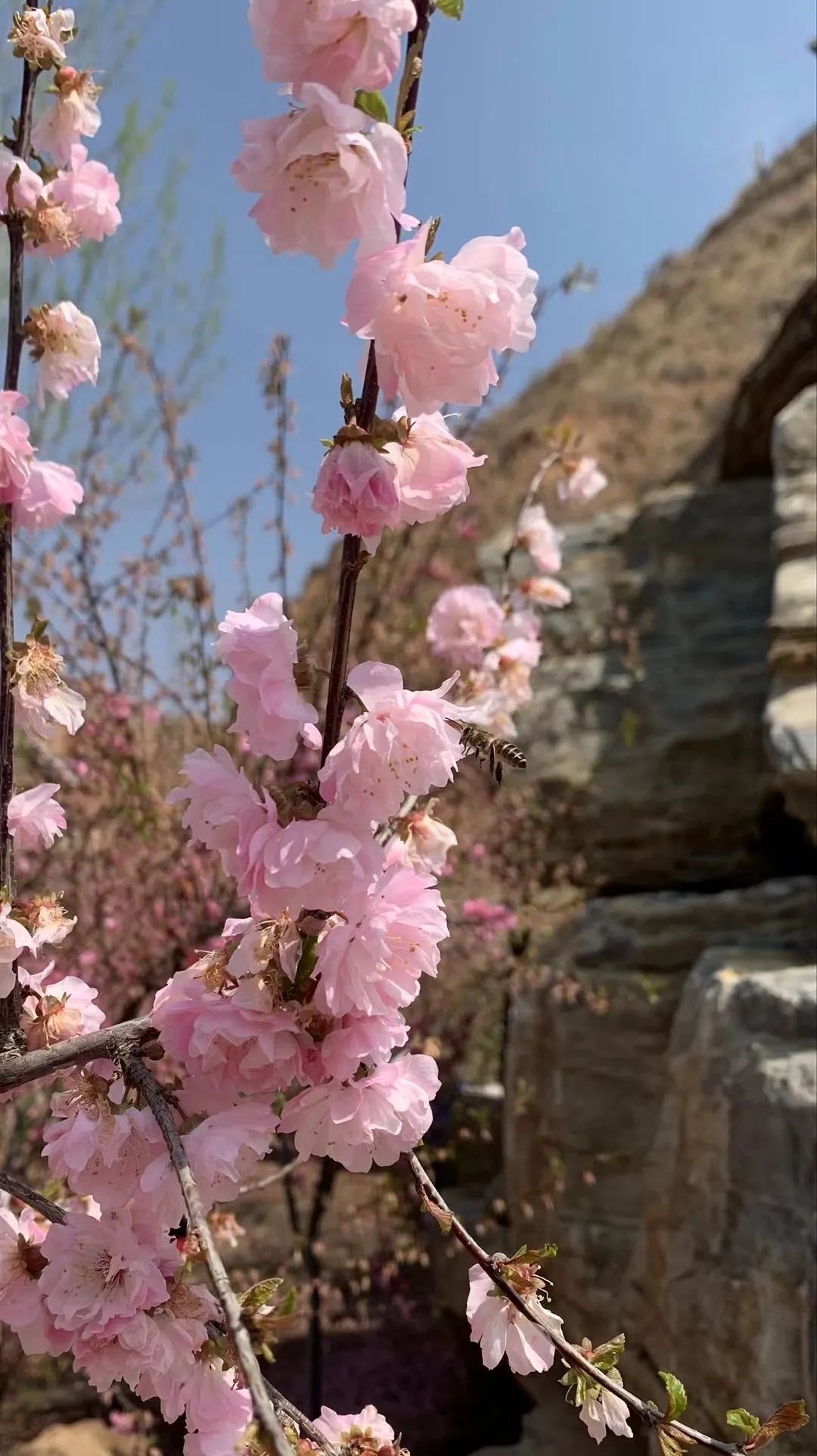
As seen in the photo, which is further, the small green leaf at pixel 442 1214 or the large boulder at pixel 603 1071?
the large boulder at pixel 603 1071

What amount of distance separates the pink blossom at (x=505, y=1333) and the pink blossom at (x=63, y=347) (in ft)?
3.21

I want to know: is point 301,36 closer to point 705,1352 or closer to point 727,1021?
point 727,1021

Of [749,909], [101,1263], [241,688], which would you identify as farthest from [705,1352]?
[241,688]

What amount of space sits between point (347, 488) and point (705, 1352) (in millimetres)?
1767

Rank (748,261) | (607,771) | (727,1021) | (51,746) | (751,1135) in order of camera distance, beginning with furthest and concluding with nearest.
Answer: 1. (748,261)
2. (607,771)
3. (51,746)
4. (727,1021)
5. (751,1135)

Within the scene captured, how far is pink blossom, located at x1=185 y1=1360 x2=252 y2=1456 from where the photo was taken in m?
0.71

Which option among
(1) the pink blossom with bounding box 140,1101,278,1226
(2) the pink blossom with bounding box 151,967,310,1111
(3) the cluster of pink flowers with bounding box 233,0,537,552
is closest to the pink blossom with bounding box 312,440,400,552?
(3) the cluster of pink flowers with bounding box 233,0,537,552

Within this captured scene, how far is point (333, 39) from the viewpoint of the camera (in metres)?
0.56

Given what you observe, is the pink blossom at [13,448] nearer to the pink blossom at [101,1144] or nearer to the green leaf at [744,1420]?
the pink blossom at [101,1144]

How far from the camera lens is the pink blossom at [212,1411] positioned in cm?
71

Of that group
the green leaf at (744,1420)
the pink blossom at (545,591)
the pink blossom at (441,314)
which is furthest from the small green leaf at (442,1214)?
the pink blossom at (545,591)

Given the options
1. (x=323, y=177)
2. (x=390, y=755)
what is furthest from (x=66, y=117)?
(x=390, y=755)

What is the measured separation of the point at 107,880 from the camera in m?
2.64

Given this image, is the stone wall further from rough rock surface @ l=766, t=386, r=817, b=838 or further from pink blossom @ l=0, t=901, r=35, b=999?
pink blossom @ l=0, t=901, r=35, b=999
